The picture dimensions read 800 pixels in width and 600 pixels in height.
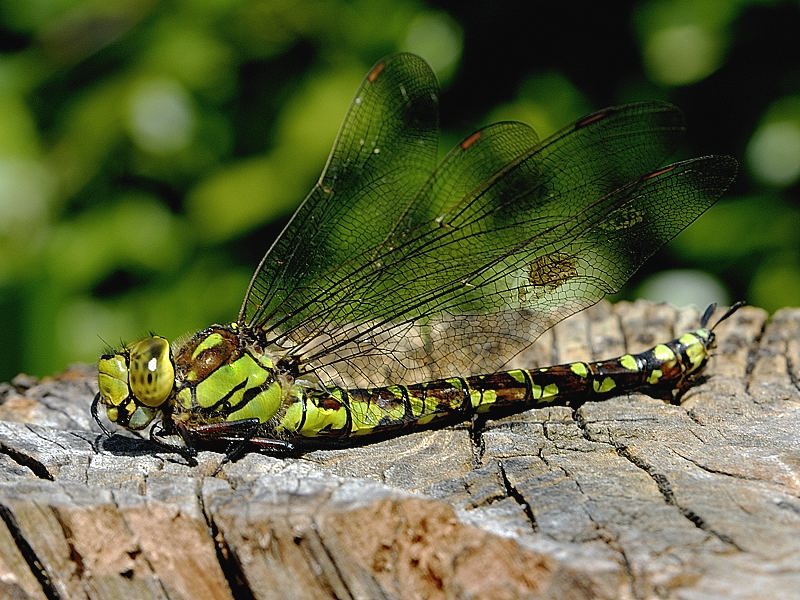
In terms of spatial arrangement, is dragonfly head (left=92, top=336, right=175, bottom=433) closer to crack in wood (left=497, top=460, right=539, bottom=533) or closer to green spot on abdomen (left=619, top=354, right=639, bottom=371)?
crack in wood (left=497, top=460, right=539, bottom=533)

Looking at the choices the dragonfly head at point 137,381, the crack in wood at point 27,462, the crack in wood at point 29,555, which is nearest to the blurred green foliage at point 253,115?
the dragonfly head at point 137,381

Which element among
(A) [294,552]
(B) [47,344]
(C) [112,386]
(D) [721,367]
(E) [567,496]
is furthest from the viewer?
(B) [47,344]

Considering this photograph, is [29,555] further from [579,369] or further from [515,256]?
[579,369]

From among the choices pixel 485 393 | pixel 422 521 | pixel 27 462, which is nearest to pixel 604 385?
pixel 485 393

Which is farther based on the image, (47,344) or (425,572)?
(47,344)

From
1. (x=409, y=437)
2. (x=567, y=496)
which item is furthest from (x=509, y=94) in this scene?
(x=567, y=496)

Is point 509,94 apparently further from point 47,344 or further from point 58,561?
point 58,561

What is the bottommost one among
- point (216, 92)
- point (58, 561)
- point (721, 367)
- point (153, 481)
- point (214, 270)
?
point (58, 561)
